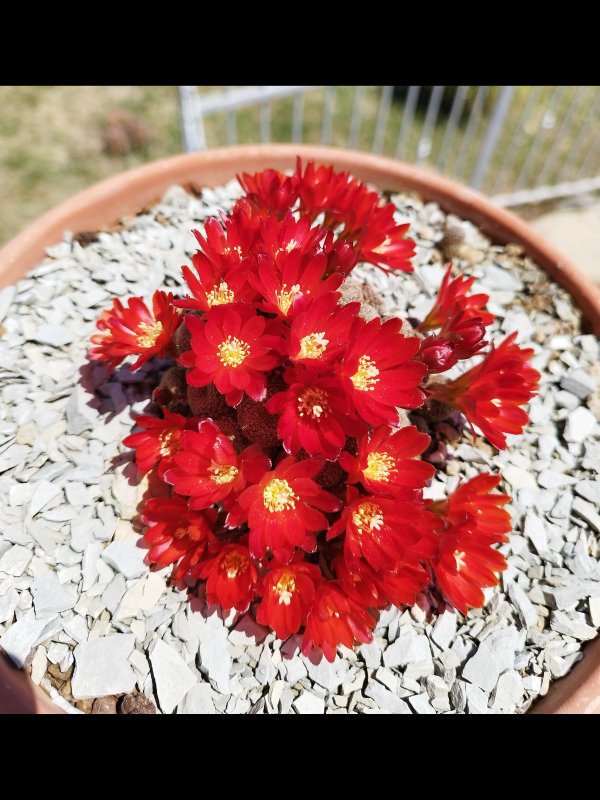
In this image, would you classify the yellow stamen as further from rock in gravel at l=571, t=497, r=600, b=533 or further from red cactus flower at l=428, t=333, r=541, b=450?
rock in gravel at l=571, t=497, r=600, b=533

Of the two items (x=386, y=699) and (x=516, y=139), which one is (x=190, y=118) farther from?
(x=386, y=699)

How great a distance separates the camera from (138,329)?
1201 millimetres

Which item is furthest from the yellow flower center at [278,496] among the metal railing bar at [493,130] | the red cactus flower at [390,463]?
the metal railing bar at [493,130]

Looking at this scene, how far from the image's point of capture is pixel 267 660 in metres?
1.15

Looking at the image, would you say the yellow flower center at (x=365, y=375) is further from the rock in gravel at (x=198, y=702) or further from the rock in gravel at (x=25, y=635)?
the rock in gravel at (x=25, y=635)

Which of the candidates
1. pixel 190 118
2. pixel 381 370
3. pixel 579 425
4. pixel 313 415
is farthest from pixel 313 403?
pixel 190 118

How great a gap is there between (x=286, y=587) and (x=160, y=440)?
0.36 m

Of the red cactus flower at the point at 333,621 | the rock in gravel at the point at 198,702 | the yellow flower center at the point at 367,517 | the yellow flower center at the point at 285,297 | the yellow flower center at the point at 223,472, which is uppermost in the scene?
the yellow flower center at the point at 285,297

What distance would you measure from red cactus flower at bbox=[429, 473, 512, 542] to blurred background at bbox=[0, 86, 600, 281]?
202 cm

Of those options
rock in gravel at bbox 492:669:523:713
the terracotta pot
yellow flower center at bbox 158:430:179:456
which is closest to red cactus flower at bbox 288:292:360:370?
yellow flower center at bbox 158:430:179:456

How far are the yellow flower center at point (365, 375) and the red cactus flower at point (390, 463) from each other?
79 mm

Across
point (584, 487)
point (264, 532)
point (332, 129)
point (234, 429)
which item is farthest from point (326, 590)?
point (332, 129)

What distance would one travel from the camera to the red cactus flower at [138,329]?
1.15 meters

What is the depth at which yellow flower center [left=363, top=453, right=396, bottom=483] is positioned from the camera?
3.37ft
